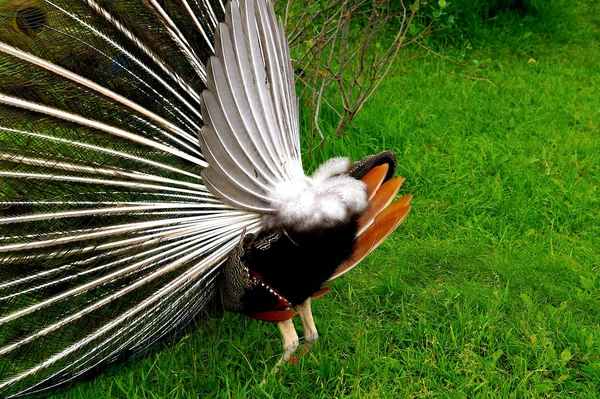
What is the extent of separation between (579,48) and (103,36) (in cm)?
611

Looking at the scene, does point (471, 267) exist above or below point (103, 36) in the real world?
below

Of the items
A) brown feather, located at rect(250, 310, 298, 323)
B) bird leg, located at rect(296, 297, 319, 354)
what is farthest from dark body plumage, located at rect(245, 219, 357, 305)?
bird leg, located at rect(296, 297, 319, 354)

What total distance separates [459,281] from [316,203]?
1632mm

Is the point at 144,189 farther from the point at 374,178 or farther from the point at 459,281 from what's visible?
the point at 459,281

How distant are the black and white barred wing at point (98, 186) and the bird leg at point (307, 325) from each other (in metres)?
0.59

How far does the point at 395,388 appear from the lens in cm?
307

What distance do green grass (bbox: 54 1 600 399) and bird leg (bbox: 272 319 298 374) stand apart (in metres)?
0.06

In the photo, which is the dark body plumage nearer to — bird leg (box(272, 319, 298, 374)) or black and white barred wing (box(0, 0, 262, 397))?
black and white barred wing (box(0, 0, 262, 397))

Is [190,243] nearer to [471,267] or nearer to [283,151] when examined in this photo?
[283,151]

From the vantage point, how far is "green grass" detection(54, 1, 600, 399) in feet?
10.3

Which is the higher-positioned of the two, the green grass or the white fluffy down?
the white fluffy down

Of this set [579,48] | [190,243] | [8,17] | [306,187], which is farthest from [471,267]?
[579,48]

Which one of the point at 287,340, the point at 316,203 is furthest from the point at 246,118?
the point at 287,340

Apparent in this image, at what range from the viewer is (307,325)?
3.22 metres
